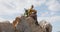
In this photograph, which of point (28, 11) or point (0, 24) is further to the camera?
point (28, 11)

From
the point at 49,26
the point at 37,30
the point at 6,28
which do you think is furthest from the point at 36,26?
the point at 6,28

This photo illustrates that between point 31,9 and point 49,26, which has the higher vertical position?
point 31,9

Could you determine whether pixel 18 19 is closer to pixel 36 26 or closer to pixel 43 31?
pixel 36 26

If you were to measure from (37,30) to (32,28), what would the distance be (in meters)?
1.36

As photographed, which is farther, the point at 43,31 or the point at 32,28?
the point at 43,31

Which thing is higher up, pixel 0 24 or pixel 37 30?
pixel 0 24

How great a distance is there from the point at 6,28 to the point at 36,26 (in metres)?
6.90

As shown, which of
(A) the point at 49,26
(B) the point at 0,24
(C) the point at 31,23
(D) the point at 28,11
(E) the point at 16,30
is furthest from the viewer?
(A) the point at 49,26

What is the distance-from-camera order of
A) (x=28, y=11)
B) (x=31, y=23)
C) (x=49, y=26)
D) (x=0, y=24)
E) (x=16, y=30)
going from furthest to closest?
(x=49, y=26)
(x=28, y=11)
(x=31, y=23)
(x=16, y=30)
(x=0, y=24)

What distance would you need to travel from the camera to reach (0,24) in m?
18.8

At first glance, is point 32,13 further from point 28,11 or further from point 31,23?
point 31,23

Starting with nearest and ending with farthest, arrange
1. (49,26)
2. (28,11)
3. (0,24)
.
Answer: (0,24)
(28,11)
(49,26)

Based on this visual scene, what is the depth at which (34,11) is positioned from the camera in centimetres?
2616

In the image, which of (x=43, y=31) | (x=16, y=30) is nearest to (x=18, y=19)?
(x=16, y=30)
